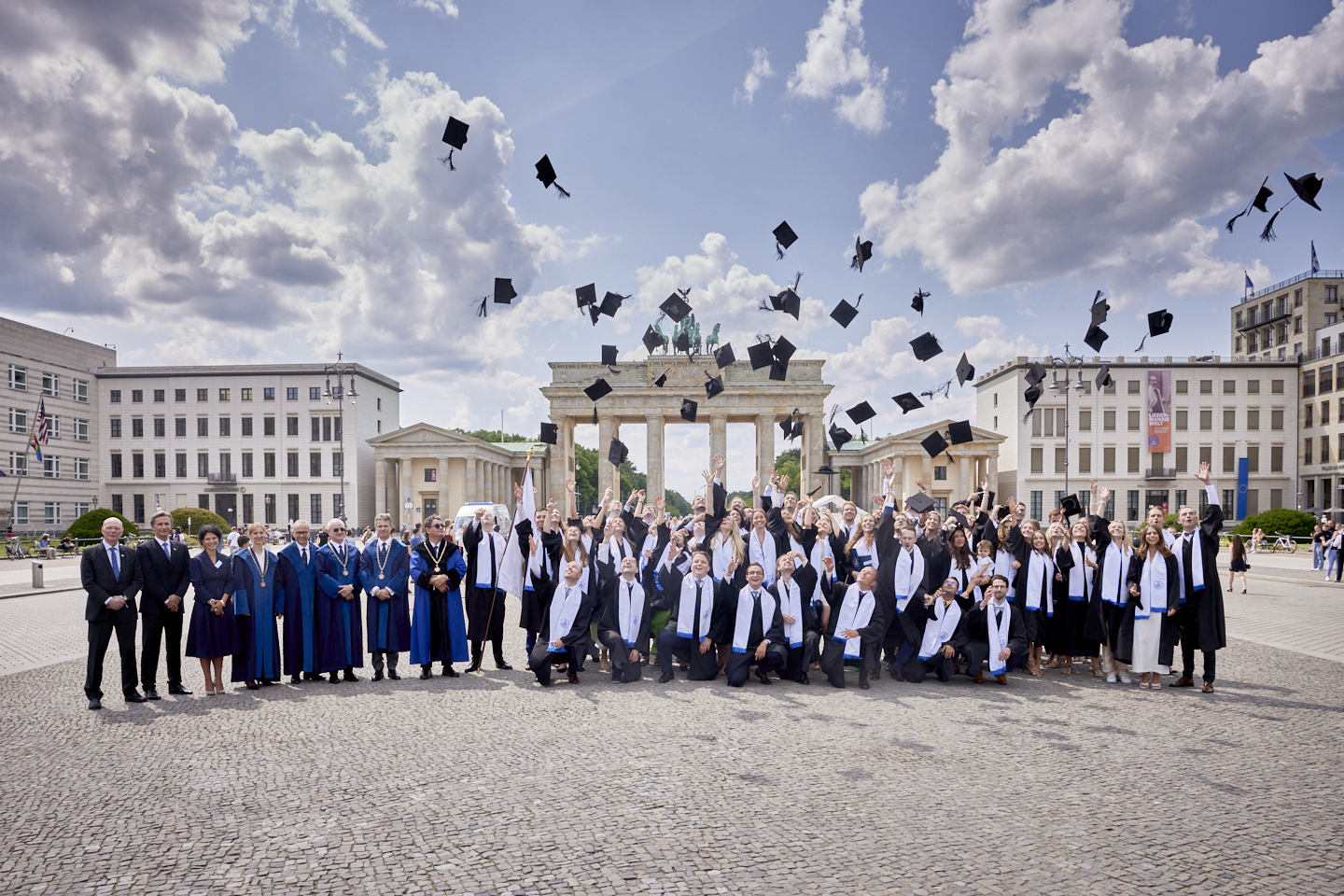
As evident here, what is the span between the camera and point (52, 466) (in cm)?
5606

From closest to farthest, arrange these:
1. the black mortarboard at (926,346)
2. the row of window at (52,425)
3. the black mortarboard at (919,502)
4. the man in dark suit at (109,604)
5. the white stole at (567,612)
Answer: the man in dark suit at (109,604)
the white stole at (567,612)
the black mortarboard at (919,502)
the black mortarboard at (926,346)
the row of window at (52,425)

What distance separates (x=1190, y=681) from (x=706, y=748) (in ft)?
20.1

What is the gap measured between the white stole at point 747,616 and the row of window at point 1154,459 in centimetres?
6187

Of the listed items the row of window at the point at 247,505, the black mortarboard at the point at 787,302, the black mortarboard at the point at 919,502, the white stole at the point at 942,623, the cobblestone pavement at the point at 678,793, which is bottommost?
the row of window at the point at 247,505

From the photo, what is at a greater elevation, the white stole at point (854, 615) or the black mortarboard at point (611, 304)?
the black mortarboard at point (611, 304)

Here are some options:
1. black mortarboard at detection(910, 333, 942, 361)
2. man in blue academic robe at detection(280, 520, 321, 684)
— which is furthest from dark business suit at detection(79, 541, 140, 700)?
black mortarboard at detection(910, 333, 942, 361)

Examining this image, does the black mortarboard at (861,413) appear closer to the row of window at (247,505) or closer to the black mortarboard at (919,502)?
the black mortarboard at (919,502)

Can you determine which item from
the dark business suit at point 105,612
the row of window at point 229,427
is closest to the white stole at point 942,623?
the dark business suit at point 105,612

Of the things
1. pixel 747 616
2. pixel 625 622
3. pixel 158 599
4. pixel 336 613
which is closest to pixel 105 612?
pixel 158 599

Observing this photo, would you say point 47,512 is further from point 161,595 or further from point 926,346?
point 926,346

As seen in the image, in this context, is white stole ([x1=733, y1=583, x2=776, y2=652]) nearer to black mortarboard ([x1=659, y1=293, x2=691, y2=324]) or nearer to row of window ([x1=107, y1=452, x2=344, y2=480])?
black mortarboard ([x1=659, y1=293, x2=691, y2=324])

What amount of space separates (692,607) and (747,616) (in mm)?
717

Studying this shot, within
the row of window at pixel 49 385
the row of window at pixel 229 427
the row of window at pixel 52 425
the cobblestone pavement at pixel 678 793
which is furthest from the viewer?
the row of window at pixel 229 427

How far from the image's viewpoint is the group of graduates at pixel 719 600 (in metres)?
8.41
